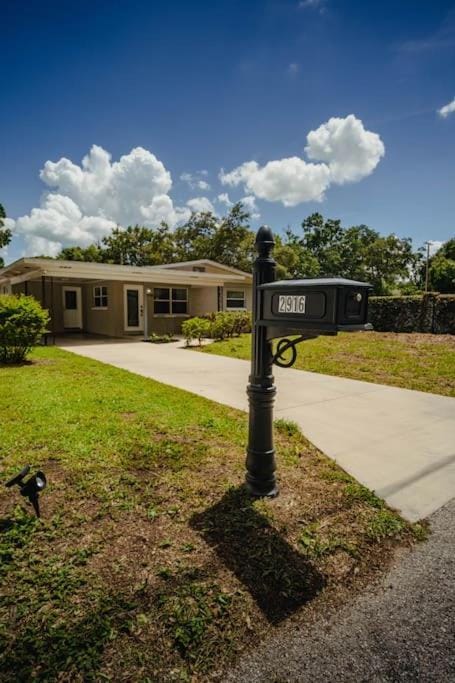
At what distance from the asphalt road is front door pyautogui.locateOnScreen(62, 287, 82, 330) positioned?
58.7 ft

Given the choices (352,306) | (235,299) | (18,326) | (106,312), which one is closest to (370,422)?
(352,306)

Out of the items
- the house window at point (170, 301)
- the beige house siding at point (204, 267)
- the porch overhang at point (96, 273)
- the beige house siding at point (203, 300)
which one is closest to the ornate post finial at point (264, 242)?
the porch overhang at point (96, 273)

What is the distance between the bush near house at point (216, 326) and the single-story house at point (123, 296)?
2.70 metres

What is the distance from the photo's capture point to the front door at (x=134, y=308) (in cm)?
1538

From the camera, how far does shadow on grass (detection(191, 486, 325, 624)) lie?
→ 67.2 inches

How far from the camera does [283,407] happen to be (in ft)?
16.1

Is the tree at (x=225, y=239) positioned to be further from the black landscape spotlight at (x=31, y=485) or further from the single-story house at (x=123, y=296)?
the black landscape spotlight at (x=31, y=485)

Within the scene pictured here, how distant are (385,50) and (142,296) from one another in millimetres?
11590

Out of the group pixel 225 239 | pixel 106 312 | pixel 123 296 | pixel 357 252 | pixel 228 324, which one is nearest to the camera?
pixel 228 324

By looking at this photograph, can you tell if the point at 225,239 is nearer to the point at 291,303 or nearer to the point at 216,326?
the point at 216,326

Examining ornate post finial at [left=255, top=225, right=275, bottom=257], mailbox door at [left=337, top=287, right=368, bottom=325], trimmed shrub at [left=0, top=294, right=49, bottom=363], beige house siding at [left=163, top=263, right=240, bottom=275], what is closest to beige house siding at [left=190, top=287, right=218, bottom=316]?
beige house siding at [left=163, top=263, right=240, bottom=275]

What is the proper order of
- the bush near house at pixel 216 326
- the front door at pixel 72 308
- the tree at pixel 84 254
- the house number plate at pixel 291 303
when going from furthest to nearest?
the tree at pixel 84 254 → the front door at pixel 72 308 → the bush near house at pixel 216 326 → the house number plate at pixel 291 303

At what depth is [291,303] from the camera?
6.69ft

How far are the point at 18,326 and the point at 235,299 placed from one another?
13.1 metres
